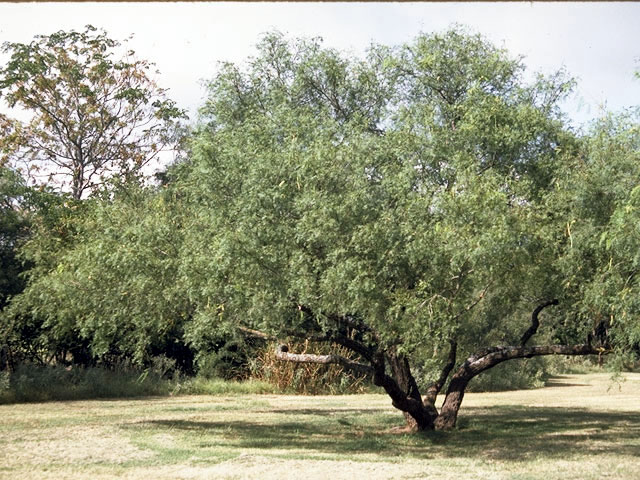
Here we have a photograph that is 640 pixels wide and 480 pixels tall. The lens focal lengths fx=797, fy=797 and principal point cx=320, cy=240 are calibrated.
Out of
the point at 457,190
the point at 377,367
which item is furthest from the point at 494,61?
the point at 377,367

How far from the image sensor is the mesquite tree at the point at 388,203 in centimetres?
1138

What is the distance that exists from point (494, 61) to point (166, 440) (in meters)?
8.89

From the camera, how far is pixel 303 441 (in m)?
14.2

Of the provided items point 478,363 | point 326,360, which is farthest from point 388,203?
point 478,363

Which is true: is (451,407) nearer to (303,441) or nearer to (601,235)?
(303,441)

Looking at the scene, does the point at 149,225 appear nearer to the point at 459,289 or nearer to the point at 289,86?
the point at 289,86

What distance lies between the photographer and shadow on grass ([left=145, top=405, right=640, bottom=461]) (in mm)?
12969

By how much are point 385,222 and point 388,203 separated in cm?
113

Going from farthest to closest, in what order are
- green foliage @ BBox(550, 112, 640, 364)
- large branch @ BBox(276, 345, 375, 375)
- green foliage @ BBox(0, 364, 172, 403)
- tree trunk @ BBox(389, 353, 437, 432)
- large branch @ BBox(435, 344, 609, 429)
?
green foliage @ BBox(0, 364, 172, 403)
tree trunk @ BBox(389, 353, 437, 432)
large branch @ BBox(435, 344, 609, 429)
large branch @ BBox(276, 345, 375, 375)
green foliage @ BBox(550, 112, 640, 364)

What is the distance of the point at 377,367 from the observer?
543 inches

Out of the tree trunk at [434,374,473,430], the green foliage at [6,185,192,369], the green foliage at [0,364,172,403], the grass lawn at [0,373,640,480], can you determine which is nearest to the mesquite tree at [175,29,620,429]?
the tree trunk at [434,374,473,430]

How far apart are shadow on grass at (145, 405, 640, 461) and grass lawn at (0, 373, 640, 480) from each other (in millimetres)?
24

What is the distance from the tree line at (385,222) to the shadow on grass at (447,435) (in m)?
1.10

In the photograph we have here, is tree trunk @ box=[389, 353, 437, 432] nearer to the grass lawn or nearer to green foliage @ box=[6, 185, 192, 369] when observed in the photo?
the grass lawn
